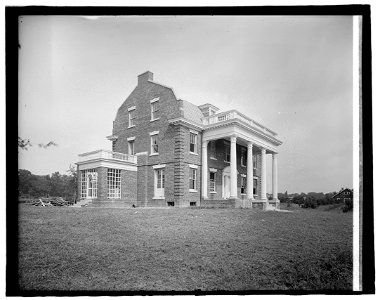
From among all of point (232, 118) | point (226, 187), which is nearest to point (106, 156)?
point (232, 118)

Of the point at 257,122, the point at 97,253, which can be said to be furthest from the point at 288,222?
the point at 97,253

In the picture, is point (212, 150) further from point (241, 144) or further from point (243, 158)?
point (243, 158)

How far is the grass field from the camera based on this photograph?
4957 mm

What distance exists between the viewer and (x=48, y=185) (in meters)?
5.43

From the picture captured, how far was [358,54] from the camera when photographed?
17.0 feet

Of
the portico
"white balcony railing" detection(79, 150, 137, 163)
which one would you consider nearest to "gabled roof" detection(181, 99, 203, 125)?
the portico

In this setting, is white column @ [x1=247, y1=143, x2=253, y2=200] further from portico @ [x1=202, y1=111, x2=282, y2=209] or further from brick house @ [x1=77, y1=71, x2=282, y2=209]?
brick house @ [x1=77, y1=71, x2=282, y2=209]

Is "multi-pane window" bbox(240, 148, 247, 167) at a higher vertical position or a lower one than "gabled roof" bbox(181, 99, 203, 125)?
lower

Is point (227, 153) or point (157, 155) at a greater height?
point (227, 153)

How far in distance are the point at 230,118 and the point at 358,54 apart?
2.94 meters

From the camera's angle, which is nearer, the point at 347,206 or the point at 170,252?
the point at 170,252

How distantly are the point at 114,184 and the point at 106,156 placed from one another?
64cm

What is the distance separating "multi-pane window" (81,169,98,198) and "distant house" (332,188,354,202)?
486 cm

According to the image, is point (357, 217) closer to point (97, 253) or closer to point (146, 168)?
point (146, 168)
